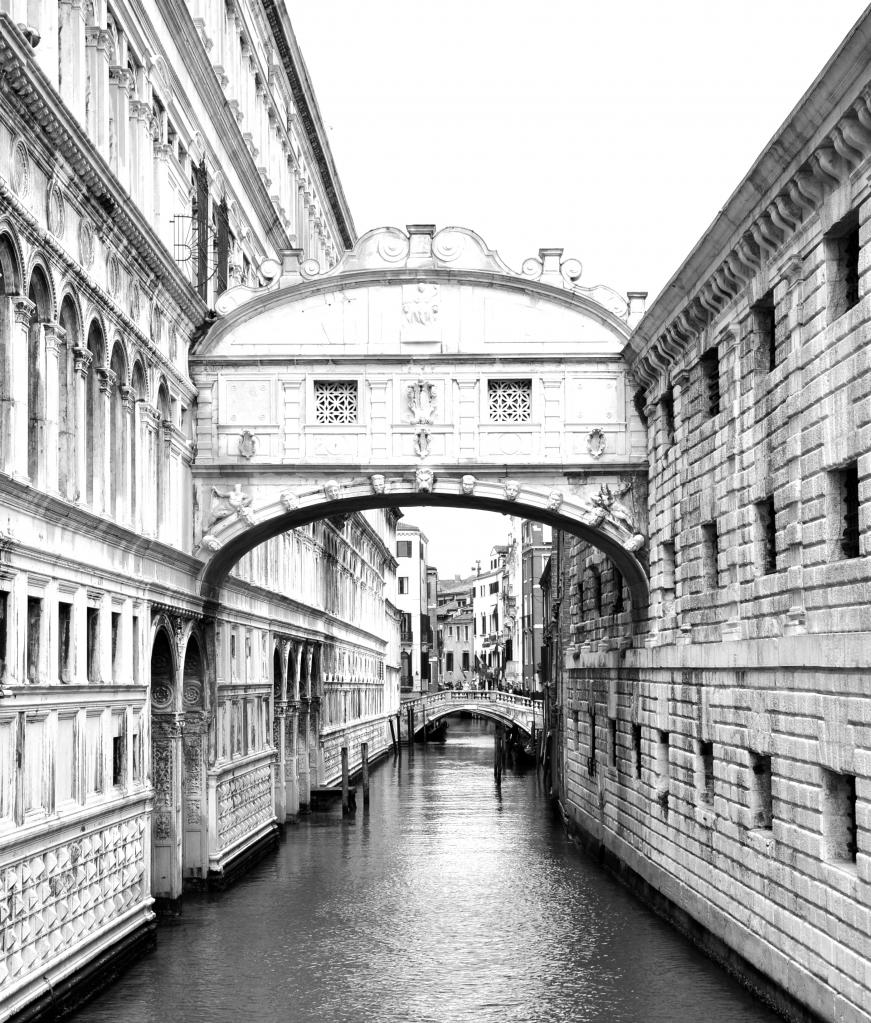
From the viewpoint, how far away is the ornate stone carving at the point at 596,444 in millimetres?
24703

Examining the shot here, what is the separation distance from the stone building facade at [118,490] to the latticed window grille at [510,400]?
4366 millimetres

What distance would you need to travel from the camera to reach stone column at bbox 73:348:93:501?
701 inches

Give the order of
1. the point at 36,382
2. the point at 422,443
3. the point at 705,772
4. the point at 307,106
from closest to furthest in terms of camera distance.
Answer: the point at 36,382, the point at 705,772, the point at 422,443, the point at 307,106

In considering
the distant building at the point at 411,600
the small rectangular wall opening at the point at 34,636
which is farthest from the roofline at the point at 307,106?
the distant building at the point at 411,600

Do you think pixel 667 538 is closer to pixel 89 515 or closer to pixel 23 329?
pixel 89 515

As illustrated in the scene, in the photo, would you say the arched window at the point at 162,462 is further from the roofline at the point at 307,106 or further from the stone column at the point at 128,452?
the roofline at the point at 307,106

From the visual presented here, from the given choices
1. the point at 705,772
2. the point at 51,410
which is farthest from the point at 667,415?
the point at 51,410

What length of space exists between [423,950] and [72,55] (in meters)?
12.5

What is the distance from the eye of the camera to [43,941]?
1599cm

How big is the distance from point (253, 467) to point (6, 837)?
10.6m

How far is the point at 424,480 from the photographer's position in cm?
2439

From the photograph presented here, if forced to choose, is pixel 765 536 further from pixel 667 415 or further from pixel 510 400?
pixel 510 400

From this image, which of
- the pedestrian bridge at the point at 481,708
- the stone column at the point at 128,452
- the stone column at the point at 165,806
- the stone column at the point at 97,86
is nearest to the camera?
the stone column at the point at 97,86

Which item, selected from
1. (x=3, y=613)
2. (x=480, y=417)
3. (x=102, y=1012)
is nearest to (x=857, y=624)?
(x=3, y=613)
